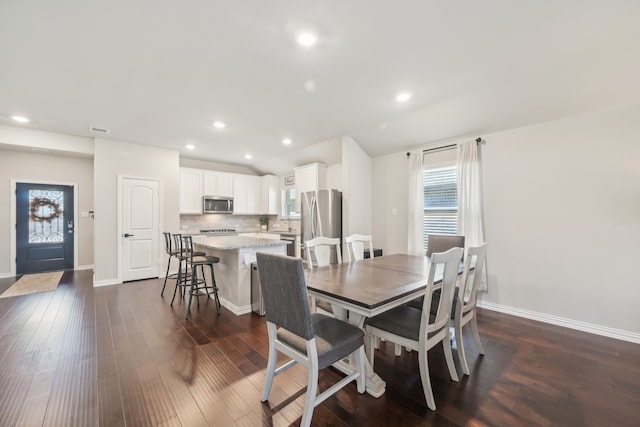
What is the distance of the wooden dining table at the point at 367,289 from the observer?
1.56m

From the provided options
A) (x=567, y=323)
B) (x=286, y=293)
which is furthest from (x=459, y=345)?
(x=567, y=323)

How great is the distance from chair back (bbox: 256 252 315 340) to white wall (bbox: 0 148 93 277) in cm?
542

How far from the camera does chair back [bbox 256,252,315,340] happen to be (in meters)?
1.42

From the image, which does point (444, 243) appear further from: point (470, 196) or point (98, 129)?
point (98, 129)

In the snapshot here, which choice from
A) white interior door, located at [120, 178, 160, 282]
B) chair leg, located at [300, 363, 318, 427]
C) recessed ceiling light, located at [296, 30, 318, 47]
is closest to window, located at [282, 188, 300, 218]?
white interior door, located at [120, 178, 160, 282]

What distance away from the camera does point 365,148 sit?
4.66 metres

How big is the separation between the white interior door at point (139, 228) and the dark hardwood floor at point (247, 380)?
1871 millimetres

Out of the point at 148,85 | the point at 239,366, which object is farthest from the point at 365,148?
the point at 239,366

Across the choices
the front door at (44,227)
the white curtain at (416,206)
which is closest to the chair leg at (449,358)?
the white curtain at (416,206)

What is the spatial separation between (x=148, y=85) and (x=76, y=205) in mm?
4743

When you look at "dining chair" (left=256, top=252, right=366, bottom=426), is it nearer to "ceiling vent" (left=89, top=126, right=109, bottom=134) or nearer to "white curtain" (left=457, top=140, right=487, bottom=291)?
"white curtain" (left=457, top=140, right=487, bottom=291)

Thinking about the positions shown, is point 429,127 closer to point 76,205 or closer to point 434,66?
point 434,66

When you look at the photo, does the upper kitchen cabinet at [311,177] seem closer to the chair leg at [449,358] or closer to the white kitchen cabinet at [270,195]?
the white kitchen cabinet at [270,195]

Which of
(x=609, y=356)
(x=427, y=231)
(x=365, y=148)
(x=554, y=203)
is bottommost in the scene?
(x=609, y=356)
